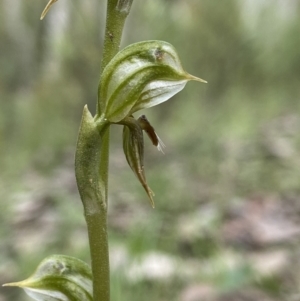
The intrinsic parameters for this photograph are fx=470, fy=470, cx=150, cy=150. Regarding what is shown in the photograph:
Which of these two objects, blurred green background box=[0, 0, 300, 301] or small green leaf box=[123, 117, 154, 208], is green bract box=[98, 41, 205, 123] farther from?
blurred green background box=[0, 0, 300, 301]

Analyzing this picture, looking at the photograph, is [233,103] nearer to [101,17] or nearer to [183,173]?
[101,17]

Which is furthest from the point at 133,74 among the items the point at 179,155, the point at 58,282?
the point at 179,155

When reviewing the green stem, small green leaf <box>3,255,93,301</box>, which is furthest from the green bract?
small green leaf <box>3,255,93,301</box>

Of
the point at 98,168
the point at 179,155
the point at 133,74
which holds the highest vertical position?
the point at 133,74

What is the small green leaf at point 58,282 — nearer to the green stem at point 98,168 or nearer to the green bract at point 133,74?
the green stem at point 98,168

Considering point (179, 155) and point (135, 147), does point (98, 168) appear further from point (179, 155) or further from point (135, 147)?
point (179, 155)

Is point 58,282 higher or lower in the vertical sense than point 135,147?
lower

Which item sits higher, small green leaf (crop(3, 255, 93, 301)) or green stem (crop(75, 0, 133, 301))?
green stem (crop(75, 0, 133, 301))
